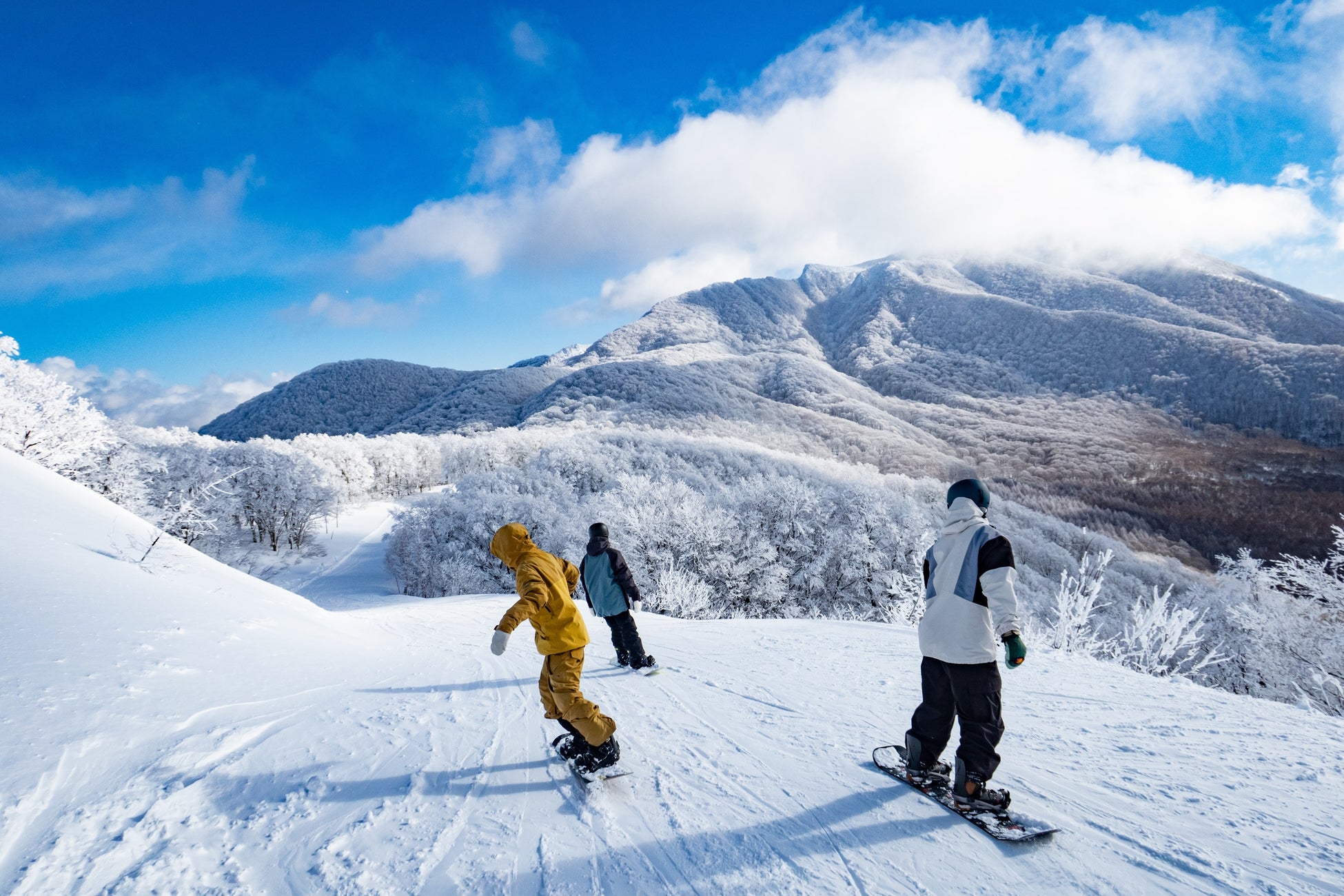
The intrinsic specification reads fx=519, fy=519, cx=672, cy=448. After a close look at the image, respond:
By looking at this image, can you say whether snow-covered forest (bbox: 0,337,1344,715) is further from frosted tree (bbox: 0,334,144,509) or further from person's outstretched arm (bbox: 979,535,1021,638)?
person's outstretched arm (bbox: 979,535,1021,638)

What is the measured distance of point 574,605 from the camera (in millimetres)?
4020

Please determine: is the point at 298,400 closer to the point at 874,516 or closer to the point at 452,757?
the point at 874,516

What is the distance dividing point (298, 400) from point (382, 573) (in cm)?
16608

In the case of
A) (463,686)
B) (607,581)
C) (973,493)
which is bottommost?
(463,686)

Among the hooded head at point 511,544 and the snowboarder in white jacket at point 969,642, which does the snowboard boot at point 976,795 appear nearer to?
the snowboarder in white jacket at point 969,642

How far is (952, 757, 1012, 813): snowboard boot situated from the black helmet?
1.70 m

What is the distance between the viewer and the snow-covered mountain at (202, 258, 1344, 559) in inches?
3034

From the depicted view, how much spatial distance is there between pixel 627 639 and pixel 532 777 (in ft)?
9.72

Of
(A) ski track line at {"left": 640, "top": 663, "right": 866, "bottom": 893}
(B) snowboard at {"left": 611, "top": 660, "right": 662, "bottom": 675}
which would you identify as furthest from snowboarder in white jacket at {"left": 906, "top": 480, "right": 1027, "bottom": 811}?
(B) snowboard at {"left": 611, "top": 660, "right": 662, "bottom": 675}

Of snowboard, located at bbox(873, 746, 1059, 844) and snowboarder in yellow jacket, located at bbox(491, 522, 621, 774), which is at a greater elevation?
snowboarder in yellow jacket, located at bbox(491, 522, 621, 774)

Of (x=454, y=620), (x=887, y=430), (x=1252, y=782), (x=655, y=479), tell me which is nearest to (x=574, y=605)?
(x=1252, y=782)

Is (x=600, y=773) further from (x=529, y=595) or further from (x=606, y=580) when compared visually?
(x=606, y=580)

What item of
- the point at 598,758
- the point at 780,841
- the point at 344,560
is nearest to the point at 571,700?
the point at 598,758

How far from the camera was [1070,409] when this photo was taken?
501 ft
